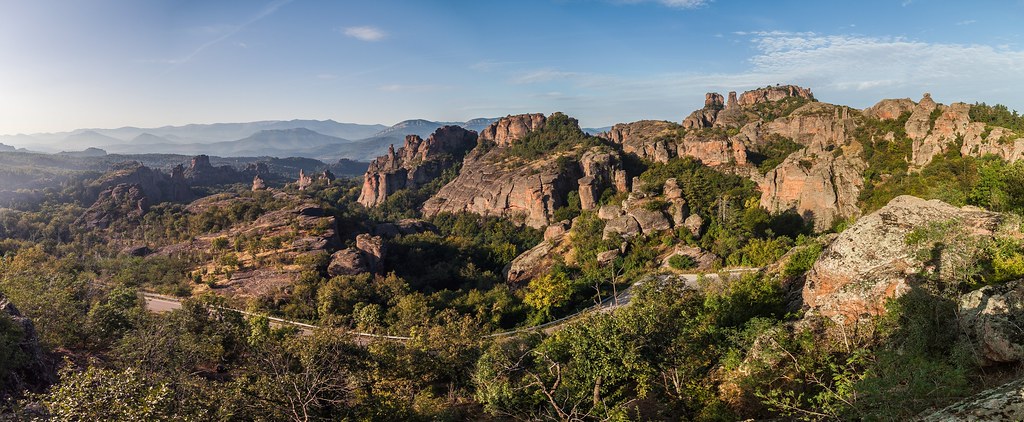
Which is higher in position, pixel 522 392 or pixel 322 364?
pixel 322 364

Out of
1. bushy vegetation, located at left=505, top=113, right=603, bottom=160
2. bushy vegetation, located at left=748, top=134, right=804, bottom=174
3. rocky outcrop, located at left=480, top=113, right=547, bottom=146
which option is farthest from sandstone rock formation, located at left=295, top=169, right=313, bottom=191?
bushy vegetation, located at left=748, top=134, right=804, bottom=174

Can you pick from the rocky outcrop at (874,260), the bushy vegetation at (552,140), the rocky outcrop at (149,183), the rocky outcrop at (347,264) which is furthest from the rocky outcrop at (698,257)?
the rocky outcrop at (149,183)

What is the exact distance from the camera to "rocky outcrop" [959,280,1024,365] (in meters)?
10.6

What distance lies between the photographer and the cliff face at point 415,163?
123 meters

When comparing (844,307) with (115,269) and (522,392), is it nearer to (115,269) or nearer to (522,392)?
(522,392)

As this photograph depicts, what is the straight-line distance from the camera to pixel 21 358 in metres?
19.1

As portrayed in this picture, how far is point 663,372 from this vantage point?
17.6 m

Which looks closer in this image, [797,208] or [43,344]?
[43,344]

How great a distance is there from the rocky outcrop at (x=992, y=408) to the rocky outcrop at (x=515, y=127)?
405ft

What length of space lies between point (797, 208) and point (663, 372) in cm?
5285

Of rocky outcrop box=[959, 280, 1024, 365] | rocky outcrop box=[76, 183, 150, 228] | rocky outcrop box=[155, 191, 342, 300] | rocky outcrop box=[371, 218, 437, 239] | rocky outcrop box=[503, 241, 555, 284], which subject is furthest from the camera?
rocky outcrop box=[76, 183, 150, 228]

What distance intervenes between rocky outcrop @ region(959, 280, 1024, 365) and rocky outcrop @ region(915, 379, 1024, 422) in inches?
210

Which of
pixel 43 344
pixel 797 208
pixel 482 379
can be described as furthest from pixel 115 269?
pixel 797 208

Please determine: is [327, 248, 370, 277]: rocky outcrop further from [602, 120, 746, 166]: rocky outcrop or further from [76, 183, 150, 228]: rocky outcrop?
[602, 120, 746, 166]: rocky outcrop
